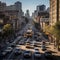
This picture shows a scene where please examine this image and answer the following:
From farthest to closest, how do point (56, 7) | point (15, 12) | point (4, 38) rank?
point (15, 12), point (4, 38), point (56, 7)

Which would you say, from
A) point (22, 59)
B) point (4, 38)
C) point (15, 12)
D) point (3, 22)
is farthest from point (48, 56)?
point (15, 12)

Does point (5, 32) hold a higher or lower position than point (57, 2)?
lower

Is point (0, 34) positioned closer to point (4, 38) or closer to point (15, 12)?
point (4, 38)

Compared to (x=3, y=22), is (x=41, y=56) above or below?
below

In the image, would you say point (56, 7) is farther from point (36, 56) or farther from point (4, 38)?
point (36, 56)

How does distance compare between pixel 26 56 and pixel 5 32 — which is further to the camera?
pixel 5 32

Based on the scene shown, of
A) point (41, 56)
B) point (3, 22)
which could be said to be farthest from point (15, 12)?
point (41, 56)

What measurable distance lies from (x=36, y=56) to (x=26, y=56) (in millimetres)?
2413

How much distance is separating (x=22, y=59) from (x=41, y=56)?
563 cm

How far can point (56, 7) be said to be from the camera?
7969cm

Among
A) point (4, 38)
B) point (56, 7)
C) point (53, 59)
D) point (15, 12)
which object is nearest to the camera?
point (53, 59)

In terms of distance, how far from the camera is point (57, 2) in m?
79.9

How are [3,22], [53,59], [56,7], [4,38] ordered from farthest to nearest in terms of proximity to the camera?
1. [3,22]
2. [4,38]
3. [56,7]
4. [53,59]

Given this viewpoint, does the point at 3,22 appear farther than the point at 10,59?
Yes
